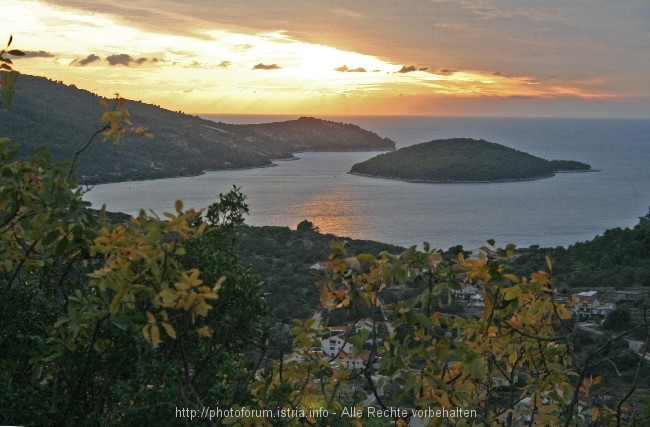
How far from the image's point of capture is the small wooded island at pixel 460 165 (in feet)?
226

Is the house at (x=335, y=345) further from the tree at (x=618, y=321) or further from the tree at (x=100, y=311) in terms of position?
the tree at (x=618, y=321)

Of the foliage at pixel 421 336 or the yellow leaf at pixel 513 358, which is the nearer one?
the foliage at pixel 421 336

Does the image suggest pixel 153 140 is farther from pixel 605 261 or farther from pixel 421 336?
pixel 421 336

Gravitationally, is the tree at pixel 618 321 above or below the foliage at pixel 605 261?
below

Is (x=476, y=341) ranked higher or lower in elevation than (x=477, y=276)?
lower

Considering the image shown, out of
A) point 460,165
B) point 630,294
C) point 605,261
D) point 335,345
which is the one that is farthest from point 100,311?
point 460,165

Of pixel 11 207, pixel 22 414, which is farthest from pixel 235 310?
pixel 11 207

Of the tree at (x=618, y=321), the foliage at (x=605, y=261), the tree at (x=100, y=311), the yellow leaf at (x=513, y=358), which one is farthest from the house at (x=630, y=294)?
the yellow leaf at (x=513, y=358)

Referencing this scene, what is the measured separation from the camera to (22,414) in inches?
86.2

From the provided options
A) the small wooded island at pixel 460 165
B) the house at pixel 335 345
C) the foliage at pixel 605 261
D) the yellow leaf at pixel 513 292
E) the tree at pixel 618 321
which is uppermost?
the small wooded island at pixel 460 165

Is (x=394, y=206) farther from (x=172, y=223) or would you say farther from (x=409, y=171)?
(x=172, y=223)

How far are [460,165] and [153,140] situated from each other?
103 feet

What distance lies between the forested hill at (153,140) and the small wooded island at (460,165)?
17197 mm

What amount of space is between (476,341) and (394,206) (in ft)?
161
